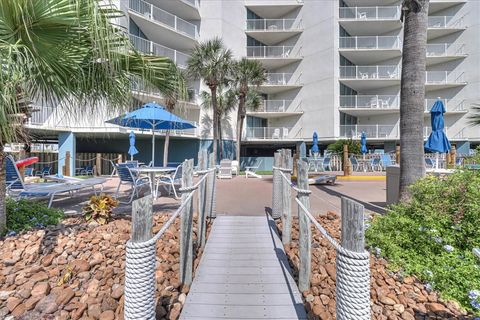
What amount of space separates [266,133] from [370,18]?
13.4 m

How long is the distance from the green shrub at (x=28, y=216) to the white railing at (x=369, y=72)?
23.7m

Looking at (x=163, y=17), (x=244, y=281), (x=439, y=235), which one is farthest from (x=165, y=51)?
(x=439, y=235)

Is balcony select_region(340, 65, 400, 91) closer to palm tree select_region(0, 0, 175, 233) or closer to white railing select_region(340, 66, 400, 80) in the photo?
white railing select_region(340, 66, 400, 80)

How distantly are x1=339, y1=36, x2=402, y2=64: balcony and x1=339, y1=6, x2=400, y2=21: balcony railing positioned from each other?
1679 millimetres

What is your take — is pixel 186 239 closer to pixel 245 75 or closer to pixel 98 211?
pixel 98 211

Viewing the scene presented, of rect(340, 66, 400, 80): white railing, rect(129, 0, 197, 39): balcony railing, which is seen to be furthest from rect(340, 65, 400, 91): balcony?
rect(129, 0, 197, 39): balcony railing

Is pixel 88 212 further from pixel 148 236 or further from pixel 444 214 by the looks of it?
pixel 444 214

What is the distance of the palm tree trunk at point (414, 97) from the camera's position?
4.98m

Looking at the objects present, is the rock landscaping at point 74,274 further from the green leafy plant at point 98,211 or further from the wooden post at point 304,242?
the wooden post at point 304,242

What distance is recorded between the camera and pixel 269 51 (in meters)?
26.0

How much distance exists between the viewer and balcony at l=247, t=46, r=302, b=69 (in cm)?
2449

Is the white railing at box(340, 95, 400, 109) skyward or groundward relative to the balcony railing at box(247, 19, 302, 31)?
groundward

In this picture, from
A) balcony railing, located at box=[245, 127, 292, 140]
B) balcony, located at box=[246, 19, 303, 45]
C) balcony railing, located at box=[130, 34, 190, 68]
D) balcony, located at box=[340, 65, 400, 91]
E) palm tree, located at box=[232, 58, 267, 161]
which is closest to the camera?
balcony railing, located at box=[130, 34, 190, 68]

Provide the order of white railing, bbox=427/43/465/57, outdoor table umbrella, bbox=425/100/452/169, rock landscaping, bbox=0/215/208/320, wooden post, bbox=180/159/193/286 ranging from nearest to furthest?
1. rock landscaping, bbox=0/215/208/320
2. wooden post, bbox=180/159/193/286
3. outdoor table umbrella, bbox=425/100/452/169
4. white railing, bbox=427/43/465/57
